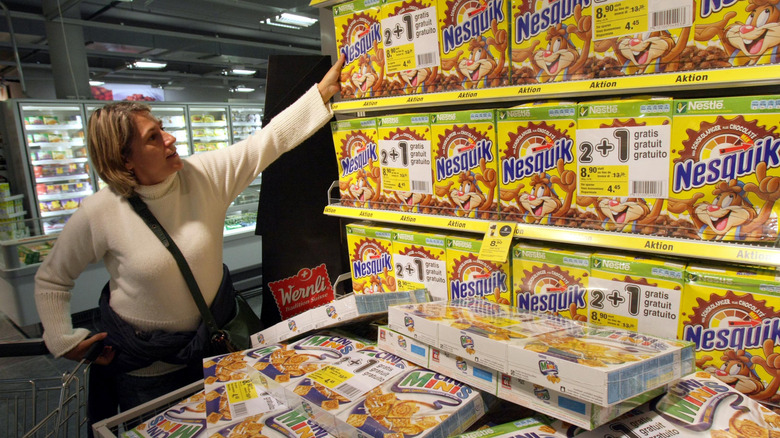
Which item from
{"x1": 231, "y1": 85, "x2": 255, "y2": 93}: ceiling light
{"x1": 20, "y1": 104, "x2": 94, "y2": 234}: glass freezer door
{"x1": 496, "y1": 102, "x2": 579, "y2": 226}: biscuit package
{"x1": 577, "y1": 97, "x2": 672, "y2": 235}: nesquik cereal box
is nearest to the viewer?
{"x1": 577, "y1": 97, "x2": 672, "y2": 235}: nesquik cereal box

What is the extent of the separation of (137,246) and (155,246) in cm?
7

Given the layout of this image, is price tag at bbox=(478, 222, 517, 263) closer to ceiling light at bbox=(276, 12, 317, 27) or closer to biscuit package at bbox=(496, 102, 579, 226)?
biscuit package at bbox=(496, 102, 579, 226)

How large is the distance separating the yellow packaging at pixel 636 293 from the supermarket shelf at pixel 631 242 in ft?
0.15

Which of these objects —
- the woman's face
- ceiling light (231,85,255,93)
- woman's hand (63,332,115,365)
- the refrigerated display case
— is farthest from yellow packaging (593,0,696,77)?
ceiling light (231,85,255,93)

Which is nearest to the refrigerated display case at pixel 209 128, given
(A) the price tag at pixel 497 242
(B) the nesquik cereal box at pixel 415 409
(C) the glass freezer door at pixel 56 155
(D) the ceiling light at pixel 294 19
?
(C) the glass freezer door at pixel 56 155

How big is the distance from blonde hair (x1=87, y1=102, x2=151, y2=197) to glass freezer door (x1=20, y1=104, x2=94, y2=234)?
22.9ft

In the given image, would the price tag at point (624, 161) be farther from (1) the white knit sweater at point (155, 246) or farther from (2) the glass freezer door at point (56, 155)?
(2) the glass freezer door at point (56, 155)

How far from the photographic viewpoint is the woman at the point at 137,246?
183 cm

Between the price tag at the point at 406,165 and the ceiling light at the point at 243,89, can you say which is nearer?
the price tag at the point at 406,165

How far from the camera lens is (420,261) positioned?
193 centimetres

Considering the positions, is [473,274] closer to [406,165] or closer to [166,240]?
[406,165]

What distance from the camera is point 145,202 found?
1890 mm

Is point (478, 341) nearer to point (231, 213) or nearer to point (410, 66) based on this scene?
point (410, 66)

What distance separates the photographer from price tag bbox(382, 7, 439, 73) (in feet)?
5.67
